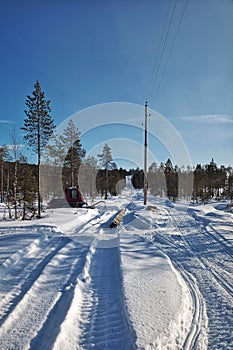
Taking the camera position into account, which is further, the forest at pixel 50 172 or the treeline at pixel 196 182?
the treeline at pixel 196 182

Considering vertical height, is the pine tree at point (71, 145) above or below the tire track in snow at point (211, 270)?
above

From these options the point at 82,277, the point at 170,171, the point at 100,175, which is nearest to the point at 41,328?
the point at 82,277

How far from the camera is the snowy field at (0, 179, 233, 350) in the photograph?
9.78ft

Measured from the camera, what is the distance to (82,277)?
4934 millimetres

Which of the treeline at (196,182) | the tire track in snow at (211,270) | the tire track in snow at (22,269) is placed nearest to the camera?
the tire track in snow at (211,270)

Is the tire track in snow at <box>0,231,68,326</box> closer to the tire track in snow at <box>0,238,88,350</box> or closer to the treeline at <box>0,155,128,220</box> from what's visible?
the tire track in snow at <box>0,238,88,350</box>

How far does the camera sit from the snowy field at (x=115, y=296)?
2.98 metres

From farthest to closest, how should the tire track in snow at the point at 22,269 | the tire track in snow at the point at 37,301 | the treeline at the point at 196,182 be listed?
the treeline at the point at 196,182
the tire track in snow at the point at 22,269
the tire track in snow at the point at 37,301

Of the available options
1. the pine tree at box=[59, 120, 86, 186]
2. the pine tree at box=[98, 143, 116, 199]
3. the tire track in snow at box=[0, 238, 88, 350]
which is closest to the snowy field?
the tire track in snow at box=[0, 238, 88, 350]

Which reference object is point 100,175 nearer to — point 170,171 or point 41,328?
point 170,171

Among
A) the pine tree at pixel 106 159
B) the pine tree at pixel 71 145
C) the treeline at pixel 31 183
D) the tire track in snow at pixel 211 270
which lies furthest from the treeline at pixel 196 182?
the tire track in snow at pixel 211 270

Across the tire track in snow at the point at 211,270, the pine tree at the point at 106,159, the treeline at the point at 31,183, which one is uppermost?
the pine tree at the point at 106,159

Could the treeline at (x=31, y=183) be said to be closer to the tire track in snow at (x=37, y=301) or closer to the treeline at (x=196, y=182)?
the treeline at (x=196, y=182)

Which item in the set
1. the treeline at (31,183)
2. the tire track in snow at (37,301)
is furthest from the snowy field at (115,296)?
the treeline at (31,183)
